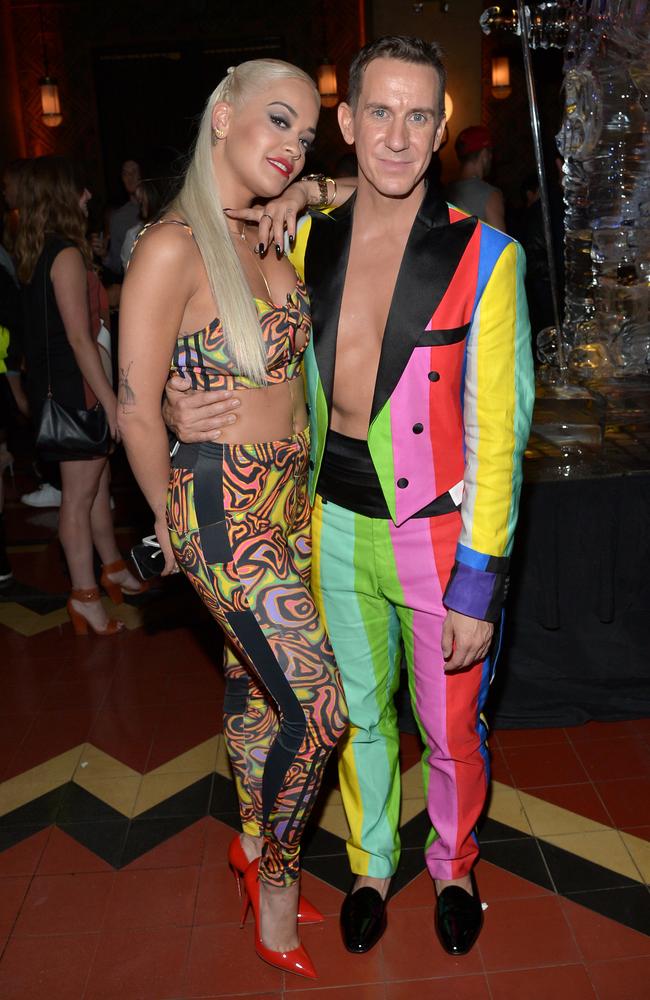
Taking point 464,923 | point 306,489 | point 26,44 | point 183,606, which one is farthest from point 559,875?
point 26,44

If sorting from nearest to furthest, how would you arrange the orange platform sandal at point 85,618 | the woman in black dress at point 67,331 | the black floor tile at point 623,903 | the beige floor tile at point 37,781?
1. the black floor tile at point 623,903
2. the beige floor tile at point 37,781
3. the woman in black dress at point 67,331
4. the orange platform sandal at point 85,618

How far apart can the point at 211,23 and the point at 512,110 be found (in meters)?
3.55

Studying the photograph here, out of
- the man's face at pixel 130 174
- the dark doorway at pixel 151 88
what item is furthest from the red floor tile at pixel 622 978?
the dark doorway at pixel 151 88

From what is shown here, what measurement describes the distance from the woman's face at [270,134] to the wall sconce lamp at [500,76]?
935 cm

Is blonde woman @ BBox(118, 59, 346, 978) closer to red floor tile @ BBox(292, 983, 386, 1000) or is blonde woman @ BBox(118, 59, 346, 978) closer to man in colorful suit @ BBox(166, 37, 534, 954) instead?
man in colorful suit @ BBox(166, 37, 534, 954)

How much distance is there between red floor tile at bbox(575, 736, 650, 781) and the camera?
274 cm

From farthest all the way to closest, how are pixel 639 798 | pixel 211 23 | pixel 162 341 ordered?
pixel 211 23
pixel 639 798
pixel 162 341

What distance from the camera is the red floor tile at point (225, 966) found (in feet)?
6.79

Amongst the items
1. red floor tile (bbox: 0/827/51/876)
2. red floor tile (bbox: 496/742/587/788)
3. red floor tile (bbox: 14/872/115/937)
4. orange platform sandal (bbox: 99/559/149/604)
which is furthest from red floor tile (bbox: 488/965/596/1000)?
orange platform sandal (bbox: 99/559/149/604)

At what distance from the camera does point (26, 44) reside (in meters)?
10.6

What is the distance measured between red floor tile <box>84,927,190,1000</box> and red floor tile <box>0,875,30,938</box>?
248mm

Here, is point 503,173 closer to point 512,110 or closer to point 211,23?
point 512,110

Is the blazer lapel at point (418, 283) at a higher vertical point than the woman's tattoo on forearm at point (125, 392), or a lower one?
higher

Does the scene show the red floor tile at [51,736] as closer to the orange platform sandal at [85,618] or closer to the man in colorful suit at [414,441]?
the orange platform sandal at [85,618]
